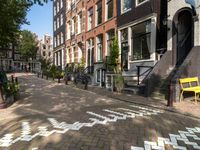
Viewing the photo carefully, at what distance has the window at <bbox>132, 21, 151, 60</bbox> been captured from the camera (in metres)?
15.3

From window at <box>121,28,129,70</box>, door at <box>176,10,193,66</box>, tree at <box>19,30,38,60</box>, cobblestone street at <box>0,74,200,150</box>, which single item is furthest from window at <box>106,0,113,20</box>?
tree at <box>19,30,38,60</box>

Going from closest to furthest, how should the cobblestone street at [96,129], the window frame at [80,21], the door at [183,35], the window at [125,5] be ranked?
the cobblestone street at [96,129], the door at [183,35], the window at [125,5], the window frame at [80,21]

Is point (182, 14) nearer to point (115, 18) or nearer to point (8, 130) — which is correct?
point (115, 18)

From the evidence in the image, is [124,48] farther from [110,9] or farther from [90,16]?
[90,16]

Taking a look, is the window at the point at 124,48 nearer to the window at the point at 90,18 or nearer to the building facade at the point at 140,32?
the building facade at the point at 140,32

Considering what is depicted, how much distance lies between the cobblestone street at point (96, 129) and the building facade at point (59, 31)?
2685 cm

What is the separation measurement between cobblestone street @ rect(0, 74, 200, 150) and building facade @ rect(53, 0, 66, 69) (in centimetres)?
2685

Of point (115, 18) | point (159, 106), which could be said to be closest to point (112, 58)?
point (115, 18)

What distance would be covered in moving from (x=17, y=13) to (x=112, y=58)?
6.49 m

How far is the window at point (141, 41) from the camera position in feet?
50.0

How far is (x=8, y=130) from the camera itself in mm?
6352

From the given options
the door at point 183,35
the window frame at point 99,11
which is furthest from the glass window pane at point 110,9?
the door at point 183,35

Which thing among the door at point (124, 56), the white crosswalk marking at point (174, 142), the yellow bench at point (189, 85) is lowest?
the white crosswalk marking at point (174, 142)

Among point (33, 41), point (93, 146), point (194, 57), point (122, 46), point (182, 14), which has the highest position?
point (33, 41)
